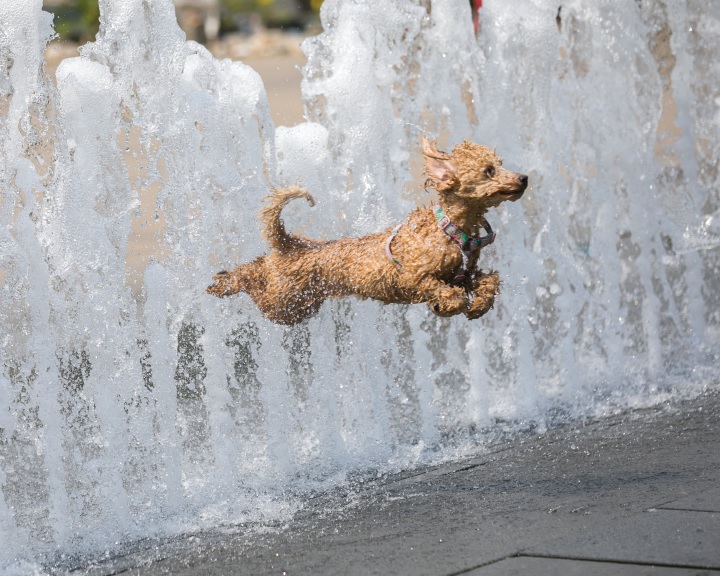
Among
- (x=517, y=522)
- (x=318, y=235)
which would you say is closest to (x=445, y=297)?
(x=517, y=522)

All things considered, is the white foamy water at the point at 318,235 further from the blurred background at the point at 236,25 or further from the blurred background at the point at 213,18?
the blurred background at the point at 213,18

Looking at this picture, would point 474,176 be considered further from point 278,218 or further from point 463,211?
point 278,218

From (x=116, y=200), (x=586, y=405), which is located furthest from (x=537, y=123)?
(x=116, y=200)

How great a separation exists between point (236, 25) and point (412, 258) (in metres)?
23.5

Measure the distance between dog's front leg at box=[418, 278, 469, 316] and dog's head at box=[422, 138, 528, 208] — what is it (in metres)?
0.33

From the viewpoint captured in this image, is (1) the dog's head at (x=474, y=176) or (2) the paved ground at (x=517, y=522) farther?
(1) the dog's head at (x=474, y=176)

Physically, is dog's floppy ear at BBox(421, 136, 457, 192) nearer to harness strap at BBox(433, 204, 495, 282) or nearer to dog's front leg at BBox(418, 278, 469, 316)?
harness strap at BBox(433, 204, 495, 282)

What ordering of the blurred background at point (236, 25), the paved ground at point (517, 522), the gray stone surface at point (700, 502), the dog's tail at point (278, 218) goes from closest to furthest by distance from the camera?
the paved ground at point (517, 522) → the gray stone surface at point (700, 502) → the dog's tail at point (278, 218) → the blurred background at point (236, 25)

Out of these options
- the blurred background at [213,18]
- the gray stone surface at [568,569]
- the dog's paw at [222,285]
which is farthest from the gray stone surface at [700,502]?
the blurred background at [213,18]

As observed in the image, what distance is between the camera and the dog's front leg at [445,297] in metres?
4.27

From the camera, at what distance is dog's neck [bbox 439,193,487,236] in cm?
434

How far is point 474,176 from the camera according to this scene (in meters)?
4.26

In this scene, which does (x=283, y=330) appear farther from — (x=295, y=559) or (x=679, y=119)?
(x=679, y=119)

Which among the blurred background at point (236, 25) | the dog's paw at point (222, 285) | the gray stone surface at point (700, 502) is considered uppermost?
A: the blurred background at point (236, 25)
